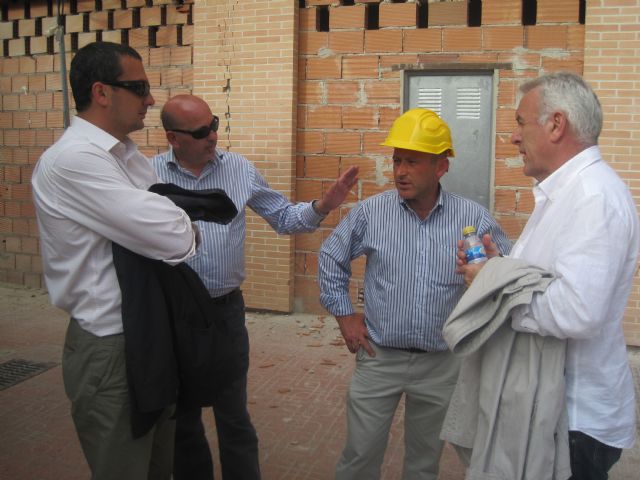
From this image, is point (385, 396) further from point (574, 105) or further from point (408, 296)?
point (574, 105)

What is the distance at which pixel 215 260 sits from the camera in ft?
10.3

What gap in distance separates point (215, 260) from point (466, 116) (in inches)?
152

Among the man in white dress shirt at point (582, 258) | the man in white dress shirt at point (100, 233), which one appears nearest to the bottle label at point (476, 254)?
the man in white dress shirt at point (582, 258)

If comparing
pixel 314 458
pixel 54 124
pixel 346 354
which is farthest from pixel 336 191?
pixel 54 124

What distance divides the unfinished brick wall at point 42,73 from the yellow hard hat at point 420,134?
492 cm

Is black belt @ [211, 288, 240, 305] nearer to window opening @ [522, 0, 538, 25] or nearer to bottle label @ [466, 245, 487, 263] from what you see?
bottle label @ [466, 245, 487, 263]

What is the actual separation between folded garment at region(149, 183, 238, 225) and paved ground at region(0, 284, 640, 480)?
6.30 ft

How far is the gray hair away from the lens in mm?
1937

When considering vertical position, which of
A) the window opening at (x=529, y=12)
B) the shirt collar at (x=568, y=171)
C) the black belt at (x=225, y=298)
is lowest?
the black belt at (x=225, y=298)

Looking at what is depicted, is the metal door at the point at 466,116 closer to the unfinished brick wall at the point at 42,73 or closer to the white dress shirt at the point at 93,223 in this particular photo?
the unfinished brick wall at the point at 42,73

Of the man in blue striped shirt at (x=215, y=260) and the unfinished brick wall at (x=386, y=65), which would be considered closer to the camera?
the man in blue striped shirt at (x=215, y=260)

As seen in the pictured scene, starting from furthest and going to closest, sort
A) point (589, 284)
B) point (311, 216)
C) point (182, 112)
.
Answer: point (311, 216)
point (182, 112)
point (589, 284)

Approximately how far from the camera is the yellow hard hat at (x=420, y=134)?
109 inches

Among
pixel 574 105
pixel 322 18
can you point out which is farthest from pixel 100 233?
pixel 322 18
